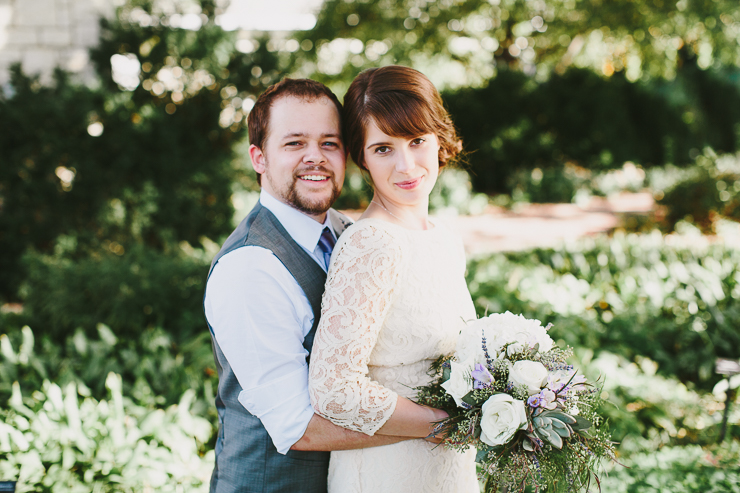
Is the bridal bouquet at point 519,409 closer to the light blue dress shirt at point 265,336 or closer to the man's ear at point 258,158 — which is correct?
the light blue dress shirt at point 265,336

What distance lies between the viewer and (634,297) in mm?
5066

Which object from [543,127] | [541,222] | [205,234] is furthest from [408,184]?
[543,127]

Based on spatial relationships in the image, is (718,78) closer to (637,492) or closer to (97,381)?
(637,492)

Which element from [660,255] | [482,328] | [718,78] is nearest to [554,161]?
[660,255]

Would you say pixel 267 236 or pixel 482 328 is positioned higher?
pixel 267 236

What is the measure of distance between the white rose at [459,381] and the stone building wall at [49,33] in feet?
22.4

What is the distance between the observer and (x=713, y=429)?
3551 mm

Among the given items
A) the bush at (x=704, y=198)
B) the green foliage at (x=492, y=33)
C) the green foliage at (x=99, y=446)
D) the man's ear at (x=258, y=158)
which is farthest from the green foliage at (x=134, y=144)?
the bush at (x=704, y=198)

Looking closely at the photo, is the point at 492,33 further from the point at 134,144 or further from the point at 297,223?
the point at 297,223

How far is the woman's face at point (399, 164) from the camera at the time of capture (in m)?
1.73

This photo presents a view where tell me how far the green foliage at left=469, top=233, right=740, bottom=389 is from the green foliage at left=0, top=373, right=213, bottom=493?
2.51 metres

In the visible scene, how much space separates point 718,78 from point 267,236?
75.5 ft

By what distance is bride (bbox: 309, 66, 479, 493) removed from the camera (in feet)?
4.95

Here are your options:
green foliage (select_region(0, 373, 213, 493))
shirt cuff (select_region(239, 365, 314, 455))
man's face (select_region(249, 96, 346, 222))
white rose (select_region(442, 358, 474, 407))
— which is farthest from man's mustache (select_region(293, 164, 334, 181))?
green foliage (select_region(0, 373, 213, 493))
